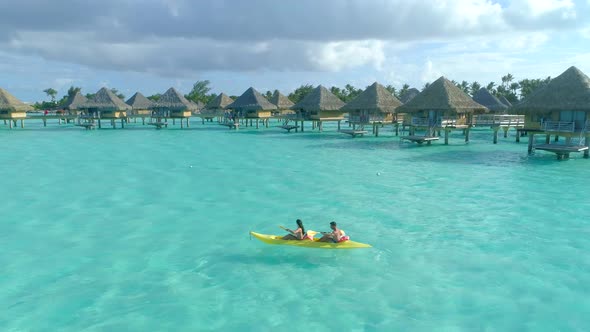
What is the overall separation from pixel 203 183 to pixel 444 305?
1294cm

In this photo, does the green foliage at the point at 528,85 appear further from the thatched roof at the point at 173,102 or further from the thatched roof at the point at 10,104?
the thatched roof at the point at 10,104

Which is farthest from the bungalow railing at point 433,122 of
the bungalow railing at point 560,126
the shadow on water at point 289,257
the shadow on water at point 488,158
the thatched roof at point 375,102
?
the shadow on water at point 289,257

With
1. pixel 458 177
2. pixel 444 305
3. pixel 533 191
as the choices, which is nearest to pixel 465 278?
pixel 444 305

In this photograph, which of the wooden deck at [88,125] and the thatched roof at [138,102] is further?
the thatched roof at [138,102]

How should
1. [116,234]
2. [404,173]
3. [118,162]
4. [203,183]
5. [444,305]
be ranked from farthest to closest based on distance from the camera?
1. [118,162]
2. [404,173]
3. [203,183]
4. [116,234]
5. [444,305]

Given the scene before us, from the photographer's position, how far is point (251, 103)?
51812 millimetres

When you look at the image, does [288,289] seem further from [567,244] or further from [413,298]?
[567,244]

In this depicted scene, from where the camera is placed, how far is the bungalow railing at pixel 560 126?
24922 mm

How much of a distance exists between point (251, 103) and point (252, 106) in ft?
2.77

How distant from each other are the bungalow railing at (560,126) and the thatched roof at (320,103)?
72.7 feet

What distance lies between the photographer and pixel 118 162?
82.3ft

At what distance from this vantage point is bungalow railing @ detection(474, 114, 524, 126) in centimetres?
3490

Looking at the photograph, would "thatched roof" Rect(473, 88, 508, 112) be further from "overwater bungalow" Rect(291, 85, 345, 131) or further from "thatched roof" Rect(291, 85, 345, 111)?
"thatched roof" Rect(291, 85, 345, 111)

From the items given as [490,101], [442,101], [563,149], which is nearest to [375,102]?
[442,101]
